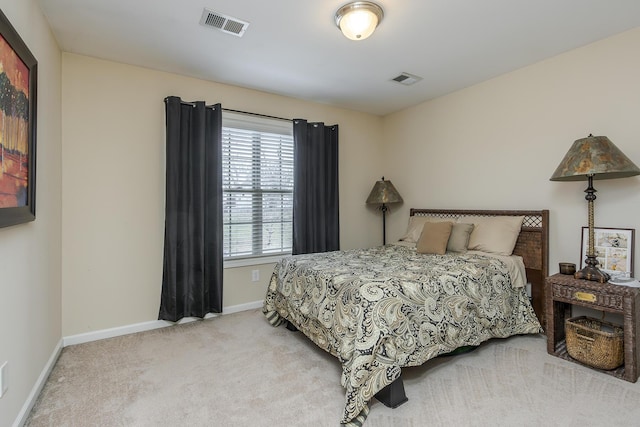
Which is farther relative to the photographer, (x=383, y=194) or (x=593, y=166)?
(x=383, y=194)

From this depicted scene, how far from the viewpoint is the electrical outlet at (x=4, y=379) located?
56.4 inches

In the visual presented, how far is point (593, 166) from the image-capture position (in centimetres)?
216

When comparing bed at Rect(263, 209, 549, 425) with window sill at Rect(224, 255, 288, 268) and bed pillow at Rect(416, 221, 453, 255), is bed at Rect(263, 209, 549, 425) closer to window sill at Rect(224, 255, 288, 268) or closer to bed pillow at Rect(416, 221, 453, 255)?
bed pillow at Rect(416, 221, 453, 255)

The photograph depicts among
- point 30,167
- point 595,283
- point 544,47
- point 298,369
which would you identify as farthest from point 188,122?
point 595,283

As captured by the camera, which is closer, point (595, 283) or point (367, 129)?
point (595, 283)

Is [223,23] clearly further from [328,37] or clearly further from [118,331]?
[118,331]

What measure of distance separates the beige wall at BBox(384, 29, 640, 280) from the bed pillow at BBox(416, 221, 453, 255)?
0.64 m

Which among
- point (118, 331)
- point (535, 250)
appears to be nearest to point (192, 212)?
point (118, 331)

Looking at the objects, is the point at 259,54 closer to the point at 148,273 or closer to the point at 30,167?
the point at 30,167

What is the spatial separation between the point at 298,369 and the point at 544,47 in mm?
3186

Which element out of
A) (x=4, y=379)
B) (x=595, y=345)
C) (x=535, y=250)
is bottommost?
(x=595, y=345)

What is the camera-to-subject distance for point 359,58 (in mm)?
2795

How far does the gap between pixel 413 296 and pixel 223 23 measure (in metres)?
2.27

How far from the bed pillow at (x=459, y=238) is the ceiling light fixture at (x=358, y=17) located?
6.42ft
